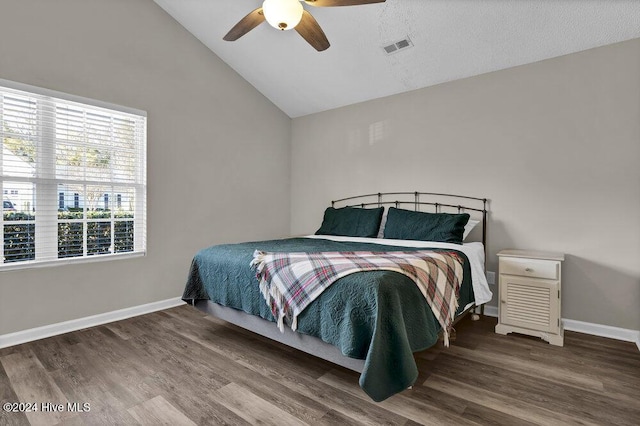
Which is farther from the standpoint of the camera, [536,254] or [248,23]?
[536,254]

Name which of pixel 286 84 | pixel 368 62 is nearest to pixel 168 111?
pixel 286 84

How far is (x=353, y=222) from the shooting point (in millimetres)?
3922

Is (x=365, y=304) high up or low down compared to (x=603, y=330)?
up

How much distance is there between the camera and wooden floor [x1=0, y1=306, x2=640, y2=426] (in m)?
1.70

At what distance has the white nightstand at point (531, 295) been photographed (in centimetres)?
269

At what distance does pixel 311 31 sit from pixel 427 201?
2.22m

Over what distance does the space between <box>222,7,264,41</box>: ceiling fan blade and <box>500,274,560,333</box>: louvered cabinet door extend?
9.25 ft

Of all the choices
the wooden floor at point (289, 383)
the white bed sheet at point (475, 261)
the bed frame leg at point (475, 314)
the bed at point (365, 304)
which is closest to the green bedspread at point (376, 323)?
the bed at point (365, 304)

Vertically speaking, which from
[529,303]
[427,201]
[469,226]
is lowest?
[529,303]

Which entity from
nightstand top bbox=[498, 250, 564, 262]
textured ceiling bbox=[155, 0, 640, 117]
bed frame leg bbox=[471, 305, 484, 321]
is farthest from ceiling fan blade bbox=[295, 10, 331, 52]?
bed frame leg bbox=[471, 305, 484, 321]

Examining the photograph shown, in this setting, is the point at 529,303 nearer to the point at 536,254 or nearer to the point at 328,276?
the point at 536,254

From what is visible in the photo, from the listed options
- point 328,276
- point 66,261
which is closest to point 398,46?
point 328,276

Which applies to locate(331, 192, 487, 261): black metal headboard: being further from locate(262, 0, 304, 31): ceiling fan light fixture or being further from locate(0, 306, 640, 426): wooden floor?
locate(262, 0, 304, 31): ceiling fan light fixture

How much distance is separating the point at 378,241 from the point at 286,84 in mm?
2339
